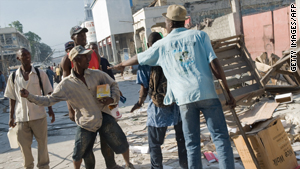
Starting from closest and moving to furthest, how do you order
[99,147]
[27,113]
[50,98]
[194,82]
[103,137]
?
[194,82] → [50,98] → [103,137] → [27,113] → [99,147]

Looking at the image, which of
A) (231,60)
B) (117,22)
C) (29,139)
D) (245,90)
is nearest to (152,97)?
(29,139)

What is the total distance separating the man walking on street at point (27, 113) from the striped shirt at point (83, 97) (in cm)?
72

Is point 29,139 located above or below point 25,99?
below

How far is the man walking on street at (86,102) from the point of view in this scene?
127 inches

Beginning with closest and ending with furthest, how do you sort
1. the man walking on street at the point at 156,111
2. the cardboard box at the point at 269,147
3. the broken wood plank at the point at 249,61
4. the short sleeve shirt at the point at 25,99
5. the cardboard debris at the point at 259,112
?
the cardboard box at the point at 269,147
the man walking on street at the point at 156,111
the short sleeve shirt at the point at 25,99
the cardboard debris at the point at 259,112
the broken wood plank at the point at 249,61

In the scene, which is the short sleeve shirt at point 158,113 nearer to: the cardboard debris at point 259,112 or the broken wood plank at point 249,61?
the cardboard debris at point 259,112

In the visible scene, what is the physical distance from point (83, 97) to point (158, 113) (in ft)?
3.07

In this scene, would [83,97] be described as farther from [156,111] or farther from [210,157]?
[210,157]

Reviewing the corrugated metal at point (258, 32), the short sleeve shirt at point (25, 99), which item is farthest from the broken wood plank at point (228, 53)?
the corrugated metal at point (258, 32)

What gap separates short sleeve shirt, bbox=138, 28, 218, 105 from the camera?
262 cm

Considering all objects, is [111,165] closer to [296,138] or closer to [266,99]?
[296,138]

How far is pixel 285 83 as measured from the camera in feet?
23.1

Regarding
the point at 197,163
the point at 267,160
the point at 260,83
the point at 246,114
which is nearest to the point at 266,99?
the point at 260,83

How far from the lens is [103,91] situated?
323cm
